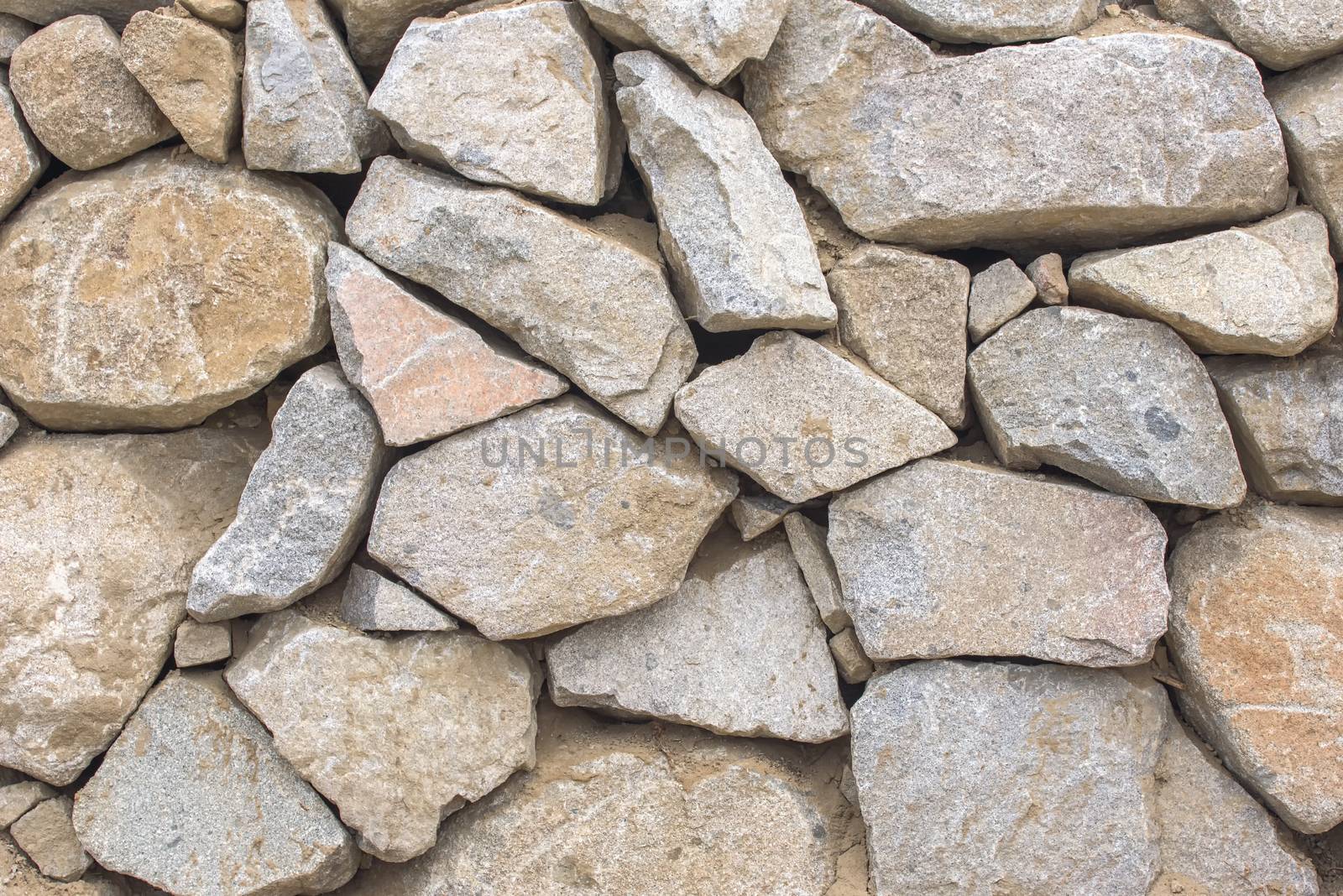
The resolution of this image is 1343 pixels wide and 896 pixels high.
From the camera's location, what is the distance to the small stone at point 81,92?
2141 mm

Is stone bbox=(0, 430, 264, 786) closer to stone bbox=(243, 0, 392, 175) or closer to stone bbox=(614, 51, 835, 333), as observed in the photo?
stone bbox=(243, 0, 392, 175)

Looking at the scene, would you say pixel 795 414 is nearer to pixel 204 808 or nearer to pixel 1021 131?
pixel 1021 131

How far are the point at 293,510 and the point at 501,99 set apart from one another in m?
0.94

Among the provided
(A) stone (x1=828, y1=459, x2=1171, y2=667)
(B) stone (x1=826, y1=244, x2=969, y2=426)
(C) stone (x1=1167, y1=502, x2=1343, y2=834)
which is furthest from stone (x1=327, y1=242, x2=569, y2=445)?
(C) stone (x1=1167, y1=502, x2=1343, y2=834)

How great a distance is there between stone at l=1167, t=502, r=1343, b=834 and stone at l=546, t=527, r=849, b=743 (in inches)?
31.5

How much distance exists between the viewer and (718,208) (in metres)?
2.12

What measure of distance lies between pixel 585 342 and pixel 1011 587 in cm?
104

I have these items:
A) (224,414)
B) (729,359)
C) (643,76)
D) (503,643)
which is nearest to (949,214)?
(729,359)

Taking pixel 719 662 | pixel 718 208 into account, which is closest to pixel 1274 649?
pixel 719 662

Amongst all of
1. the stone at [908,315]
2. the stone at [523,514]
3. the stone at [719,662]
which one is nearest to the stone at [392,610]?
the stone at [523,514]

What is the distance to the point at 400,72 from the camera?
2.12m

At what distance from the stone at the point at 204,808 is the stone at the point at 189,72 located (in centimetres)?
116

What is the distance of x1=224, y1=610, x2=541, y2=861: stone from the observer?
7.16 ft

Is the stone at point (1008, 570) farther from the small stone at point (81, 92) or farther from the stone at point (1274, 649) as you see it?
the small stone at point (81, 92)
